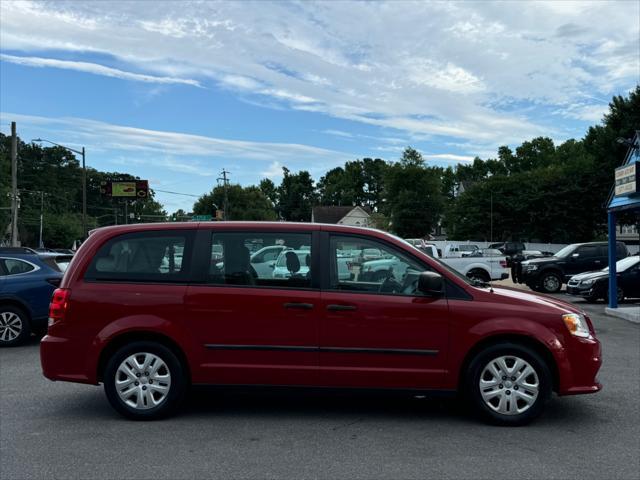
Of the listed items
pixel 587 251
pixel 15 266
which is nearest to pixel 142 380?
pixel 15 266

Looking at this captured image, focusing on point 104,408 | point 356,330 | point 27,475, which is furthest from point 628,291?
point 27,475

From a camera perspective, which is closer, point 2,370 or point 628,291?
point 2,370

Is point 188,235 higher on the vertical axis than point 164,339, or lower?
higher

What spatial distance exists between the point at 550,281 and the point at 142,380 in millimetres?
17385

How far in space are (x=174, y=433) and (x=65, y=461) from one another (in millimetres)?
904

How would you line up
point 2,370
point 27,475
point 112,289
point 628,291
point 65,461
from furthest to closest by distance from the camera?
point 628,291 < point 2,370 < point 112,289 < point 65,461 < point 27,475

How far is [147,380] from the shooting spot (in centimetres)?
536

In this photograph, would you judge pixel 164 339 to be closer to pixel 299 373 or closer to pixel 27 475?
pixel 299 373

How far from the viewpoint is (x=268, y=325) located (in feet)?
17.3

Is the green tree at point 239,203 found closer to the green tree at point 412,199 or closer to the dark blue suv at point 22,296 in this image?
the green tree at point 412,199

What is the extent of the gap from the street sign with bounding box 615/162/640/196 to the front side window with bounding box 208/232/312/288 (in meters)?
10.1

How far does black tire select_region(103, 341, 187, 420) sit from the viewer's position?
5328 mm

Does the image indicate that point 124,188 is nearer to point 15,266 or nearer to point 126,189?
point 126,189

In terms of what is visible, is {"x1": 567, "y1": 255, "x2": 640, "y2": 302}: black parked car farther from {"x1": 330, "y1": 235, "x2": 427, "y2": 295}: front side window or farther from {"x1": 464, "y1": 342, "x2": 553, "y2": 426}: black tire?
{"x1": 330, "y1": 235, "x2": 427, "y2": 295}: front side window
